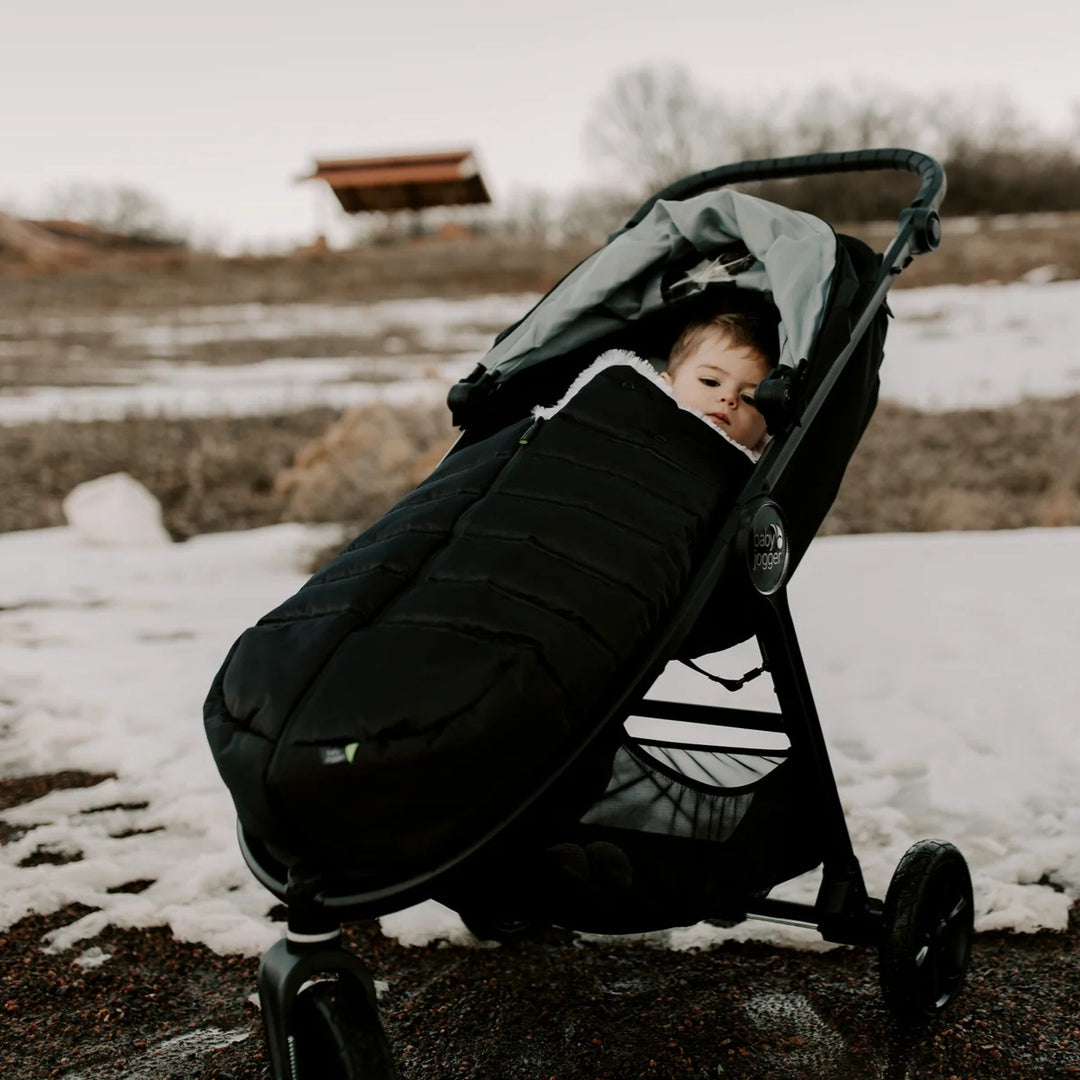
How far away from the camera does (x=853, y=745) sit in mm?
3646

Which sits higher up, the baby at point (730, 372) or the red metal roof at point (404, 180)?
the red metal roof at point (404, 180)

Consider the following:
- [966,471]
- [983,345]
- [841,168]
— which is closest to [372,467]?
[966,471]

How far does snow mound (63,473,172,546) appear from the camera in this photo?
22.5 feet

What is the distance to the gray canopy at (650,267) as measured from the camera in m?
2.64

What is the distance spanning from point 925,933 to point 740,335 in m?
1.21

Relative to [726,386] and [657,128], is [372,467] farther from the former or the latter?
[657,128]

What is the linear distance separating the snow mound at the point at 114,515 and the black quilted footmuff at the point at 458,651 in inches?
208

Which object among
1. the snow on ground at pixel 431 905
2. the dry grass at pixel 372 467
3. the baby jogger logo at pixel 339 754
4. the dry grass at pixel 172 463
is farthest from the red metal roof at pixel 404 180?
the baby jogger logo at pixel 339 754

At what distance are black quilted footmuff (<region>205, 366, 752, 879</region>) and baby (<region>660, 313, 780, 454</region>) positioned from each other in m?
0.41

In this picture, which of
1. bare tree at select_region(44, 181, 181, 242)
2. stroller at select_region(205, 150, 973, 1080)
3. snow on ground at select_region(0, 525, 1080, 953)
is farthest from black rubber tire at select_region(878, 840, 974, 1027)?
bare tree at select_region(44, 181, 181, 242)

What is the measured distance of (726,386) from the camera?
243cm

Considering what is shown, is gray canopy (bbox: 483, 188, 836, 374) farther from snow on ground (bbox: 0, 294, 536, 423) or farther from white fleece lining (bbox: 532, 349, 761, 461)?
snow on ground (bbox: 0, 294, 536, 423)

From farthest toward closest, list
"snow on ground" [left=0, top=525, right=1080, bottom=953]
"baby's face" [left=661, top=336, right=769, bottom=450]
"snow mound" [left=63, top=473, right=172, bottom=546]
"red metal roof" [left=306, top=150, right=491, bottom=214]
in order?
1. "red metal roof" [left=306, top=150, right=491, bottom=214]
2. "snow mound" [left=63, top=473, right=172, bottom=546]
3. "snow on ground" [left=0, top=525, right=1080, bottom=953]
4. "baby's face" [left=661, top=336, right=769, bottom=450]

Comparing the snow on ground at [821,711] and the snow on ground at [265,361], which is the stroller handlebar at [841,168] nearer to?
the snow on ground at [821,711]
